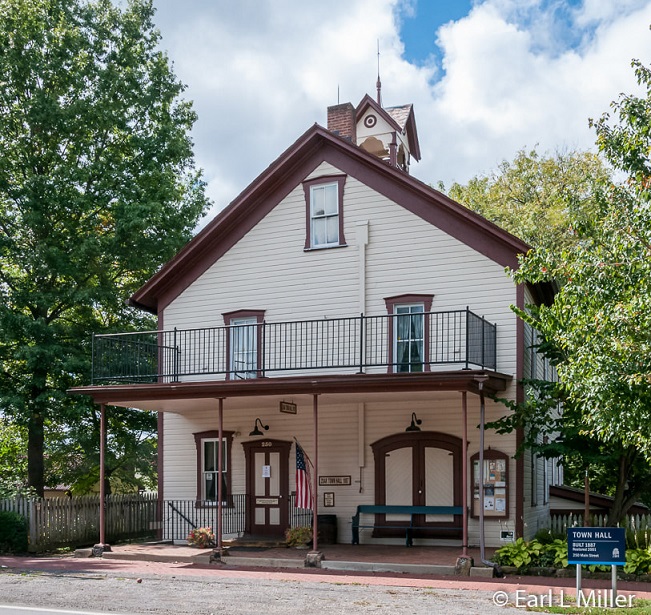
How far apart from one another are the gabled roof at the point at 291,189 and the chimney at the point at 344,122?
3087 millimetres

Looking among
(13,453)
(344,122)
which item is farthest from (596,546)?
(13,453)

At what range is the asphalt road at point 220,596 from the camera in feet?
40.8

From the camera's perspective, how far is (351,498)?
67.9 ft

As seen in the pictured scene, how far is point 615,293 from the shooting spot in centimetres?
1301

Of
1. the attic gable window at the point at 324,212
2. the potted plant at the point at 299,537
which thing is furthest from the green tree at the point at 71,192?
the potted plant at the point at 299,537

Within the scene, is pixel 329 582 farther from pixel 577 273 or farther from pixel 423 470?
pixel 577 273

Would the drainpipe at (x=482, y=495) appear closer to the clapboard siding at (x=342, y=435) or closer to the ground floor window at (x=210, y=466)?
the clapboard siding at (x=342, y=435)

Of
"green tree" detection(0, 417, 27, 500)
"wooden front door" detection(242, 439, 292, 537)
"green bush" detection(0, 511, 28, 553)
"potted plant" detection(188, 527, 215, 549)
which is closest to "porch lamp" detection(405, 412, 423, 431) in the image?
"wooden front door" detection(242, 439, 292, 537)

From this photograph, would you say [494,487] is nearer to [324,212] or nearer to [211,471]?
[211,471]

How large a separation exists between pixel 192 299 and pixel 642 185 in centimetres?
1304

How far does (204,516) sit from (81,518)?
10.6 ft

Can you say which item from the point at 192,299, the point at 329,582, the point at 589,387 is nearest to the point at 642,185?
the point at 589,387

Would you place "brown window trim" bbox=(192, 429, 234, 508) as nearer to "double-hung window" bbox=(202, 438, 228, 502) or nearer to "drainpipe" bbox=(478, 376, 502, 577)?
"double-hung window" bbox=(202, 438, 228, 502)

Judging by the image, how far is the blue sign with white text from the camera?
1284 cm
